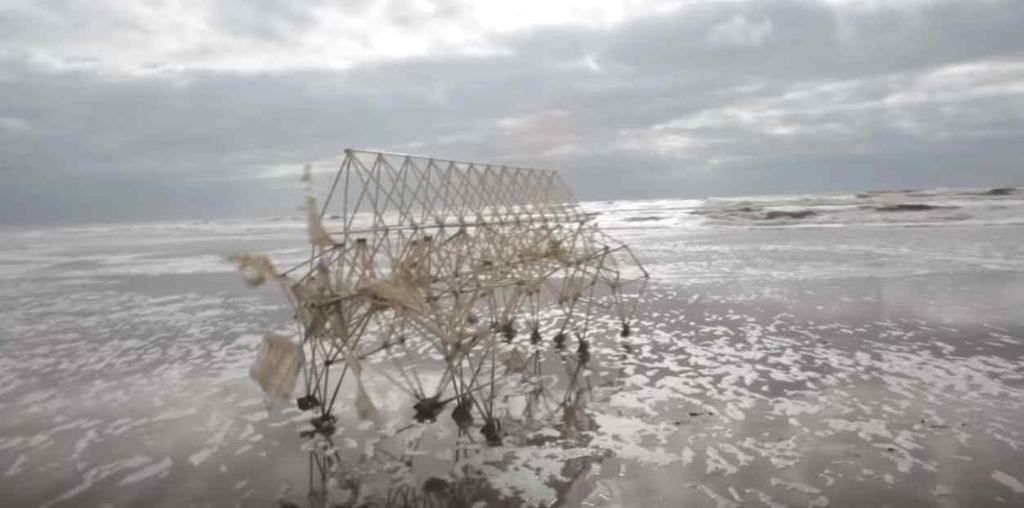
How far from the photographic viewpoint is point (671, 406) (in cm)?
1132

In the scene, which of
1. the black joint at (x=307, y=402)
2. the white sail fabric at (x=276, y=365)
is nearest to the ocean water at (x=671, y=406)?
the black joint at (x=307, y=402)

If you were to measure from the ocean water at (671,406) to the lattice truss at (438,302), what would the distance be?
89 centimetres

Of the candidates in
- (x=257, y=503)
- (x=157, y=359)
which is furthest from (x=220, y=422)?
(x=157, y=359)

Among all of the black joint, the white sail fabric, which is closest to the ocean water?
the black joint

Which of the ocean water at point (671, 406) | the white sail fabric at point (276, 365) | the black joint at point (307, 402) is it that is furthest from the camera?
the black joint at point (307, 402)

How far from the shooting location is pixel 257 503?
8.26 meters

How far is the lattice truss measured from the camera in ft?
32.8

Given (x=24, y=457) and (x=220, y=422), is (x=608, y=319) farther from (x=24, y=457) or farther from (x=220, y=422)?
(x=24, y=457)

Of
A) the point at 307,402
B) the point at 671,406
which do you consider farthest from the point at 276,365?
the point at 671,406

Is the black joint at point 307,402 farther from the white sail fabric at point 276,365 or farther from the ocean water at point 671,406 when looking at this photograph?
the white sail fabric at point 276,365

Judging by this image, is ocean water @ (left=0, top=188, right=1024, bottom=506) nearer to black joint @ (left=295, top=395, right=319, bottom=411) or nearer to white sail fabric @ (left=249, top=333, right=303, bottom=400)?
black joint @ (left=295, top=395, right=319, bottom=411)

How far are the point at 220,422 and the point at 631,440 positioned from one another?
23.9 ft

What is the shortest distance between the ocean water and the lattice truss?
0.89 m

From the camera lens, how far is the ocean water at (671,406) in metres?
8.48
